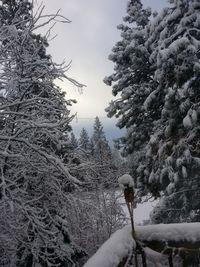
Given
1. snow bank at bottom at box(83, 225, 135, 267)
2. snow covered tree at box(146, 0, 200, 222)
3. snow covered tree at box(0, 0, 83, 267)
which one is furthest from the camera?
snow covered tree at box(146, 0, 200, 222)

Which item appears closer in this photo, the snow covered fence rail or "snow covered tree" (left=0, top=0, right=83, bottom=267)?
the snow covered fence rail

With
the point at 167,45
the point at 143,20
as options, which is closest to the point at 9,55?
the point at 167,45

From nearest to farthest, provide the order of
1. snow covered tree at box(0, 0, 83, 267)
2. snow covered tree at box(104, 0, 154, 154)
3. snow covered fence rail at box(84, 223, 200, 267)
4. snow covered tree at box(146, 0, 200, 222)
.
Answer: snow covered fence rail at box(84, 223, 200, 267), snow covered tree at box(0, 0, 83, 267), snow covered tree at box(146, 0, 200, 222), snow covered tree at box(104, 0, 154, 154)

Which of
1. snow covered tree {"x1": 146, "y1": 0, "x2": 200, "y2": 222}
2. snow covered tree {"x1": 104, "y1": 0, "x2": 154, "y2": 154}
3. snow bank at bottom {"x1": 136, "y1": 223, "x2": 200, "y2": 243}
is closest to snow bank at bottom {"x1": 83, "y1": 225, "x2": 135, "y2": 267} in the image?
snow bank at bottom {"x1": 136, "y1": 223, "x2": 200, "y2": 243}

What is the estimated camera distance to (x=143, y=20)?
22797 mm

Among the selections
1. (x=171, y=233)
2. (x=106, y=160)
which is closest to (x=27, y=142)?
(x=171, y=233)

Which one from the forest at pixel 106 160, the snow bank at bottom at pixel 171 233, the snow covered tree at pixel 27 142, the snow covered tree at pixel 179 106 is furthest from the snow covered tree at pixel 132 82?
the snow bank at bottom at pixel 171 233

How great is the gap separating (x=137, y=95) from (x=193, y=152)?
6.77 meters

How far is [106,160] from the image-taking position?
17781 mm

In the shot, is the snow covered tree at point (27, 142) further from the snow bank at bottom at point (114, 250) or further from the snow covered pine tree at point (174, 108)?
the snow covered pine tree at point (174, 108)

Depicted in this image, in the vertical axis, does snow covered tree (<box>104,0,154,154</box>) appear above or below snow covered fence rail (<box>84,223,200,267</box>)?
above

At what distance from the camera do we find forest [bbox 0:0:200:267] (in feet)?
11.5

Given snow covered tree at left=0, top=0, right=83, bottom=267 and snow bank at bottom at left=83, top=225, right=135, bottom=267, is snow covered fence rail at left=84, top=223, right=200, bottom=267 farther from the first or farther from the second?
snow covered tree at left=0, top=0, right=83, bottom=267

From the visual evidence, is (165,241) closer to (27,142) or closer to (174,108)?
(27,142)
